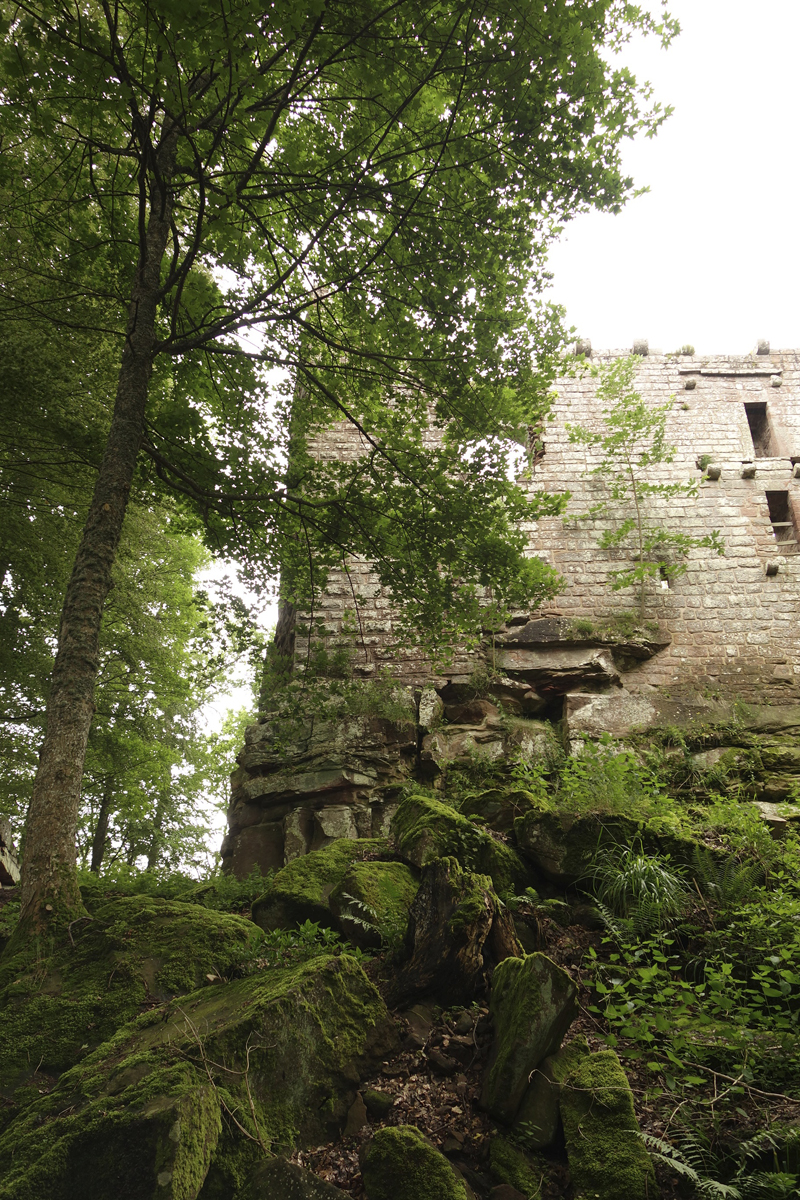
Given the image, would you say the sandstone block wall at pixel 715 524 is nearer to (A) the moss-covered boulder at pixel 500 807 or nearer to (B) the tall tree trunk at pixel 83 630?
(A) the moss-covered boulder at pixel 500 807

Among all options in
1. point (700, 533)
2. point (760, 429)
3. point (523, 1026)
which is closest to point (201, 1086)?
point (523, 1026)

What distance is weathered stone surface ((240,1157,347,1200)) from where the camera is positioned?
2.41 meters

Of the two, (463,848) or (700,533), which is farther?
(700,533)

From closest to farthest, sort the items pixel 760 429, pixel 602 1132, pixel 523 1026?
pixel 602 1132, pixel 523 1026, pixel 760 429

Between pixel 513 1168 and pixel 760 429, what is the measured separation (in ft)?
35.5

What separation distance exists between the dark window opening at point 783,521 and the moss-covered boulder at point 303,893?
25.8 ft

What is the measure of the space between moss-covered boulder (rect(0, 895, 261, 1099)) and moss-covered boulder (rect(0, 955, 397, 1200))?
31 centimetres

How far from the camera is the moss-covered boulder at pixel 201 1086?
2.38 metres

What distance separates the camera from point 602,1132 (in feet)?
9.10

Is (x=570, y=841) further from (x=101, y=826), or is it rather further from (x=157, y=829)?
(x=157, y=829)

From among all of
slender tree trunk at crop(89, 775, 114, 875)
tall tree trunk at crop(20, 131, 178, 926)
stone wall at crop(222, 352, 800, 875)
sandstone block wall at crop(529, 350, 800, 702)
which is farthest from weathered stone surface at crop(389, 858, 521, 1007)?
slender tree trunk at crop(89, 775, 114, 875)

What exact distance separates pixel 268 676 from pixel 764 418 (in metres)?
8.63

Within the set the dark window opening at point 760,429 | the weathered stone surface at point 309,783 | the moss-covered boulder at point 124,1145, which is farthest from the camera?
the dark window opening at point 760,429

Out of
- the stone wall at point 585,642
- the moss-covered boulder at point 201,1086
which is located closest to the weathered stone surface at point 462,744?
the stone wall at point 585,642
